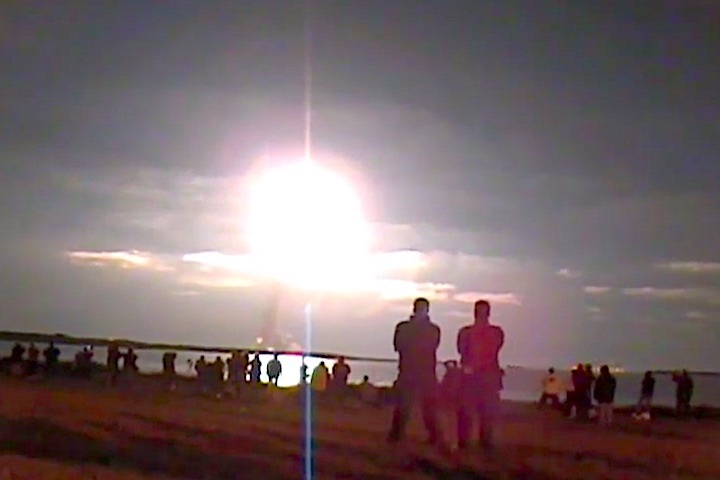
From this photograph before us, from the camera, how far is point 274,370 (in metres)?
22.7

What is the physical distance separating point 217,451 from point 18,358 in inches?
501

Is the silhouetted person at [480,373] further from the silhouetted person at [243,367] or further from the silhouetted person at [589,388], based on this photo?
the silhouetted person at [243,367]

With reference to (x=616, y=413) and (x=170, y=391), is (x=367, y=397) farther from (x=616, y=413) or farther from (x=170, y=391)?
(x=616, y=413)

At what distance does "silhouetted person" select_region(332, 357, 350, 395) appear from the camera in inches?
867

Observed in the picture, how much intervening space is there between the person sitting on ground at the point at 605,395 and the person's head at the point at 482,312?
7444 millimetres

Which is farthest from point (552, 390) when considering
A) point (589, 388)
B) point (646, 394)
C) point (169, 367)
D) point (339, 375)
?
point (169, 367)

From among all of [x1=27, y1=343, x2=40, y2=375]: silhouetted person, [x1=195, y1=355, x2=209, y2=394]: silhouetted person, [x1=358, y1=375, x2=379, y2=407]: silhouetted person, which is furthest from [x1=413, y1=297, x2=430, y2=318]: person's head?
[x1=27, y1=343, x2=40, y2=375]: silhouetted person

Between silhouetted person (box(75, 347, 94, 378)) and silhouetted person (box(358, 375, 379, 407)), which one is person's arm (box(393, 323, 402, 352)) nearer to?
silhouetted person (box(358, 375, 379, 407))

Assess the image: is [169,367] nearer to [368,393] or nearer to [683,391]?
[368,393]

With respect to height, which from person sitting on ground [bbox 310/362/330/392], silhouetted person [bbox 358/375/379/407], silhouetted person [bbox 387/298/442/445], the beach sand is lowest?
the beach sand

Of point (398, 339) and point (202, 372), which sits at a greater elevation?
point (398, 339)

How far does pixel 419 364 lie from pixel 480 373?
709mm

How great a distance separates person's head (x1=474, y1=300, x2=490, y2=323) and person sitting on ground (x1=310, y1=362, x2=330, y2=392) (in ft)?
29.2

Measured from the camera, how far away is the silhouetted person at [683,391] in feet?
83.3
